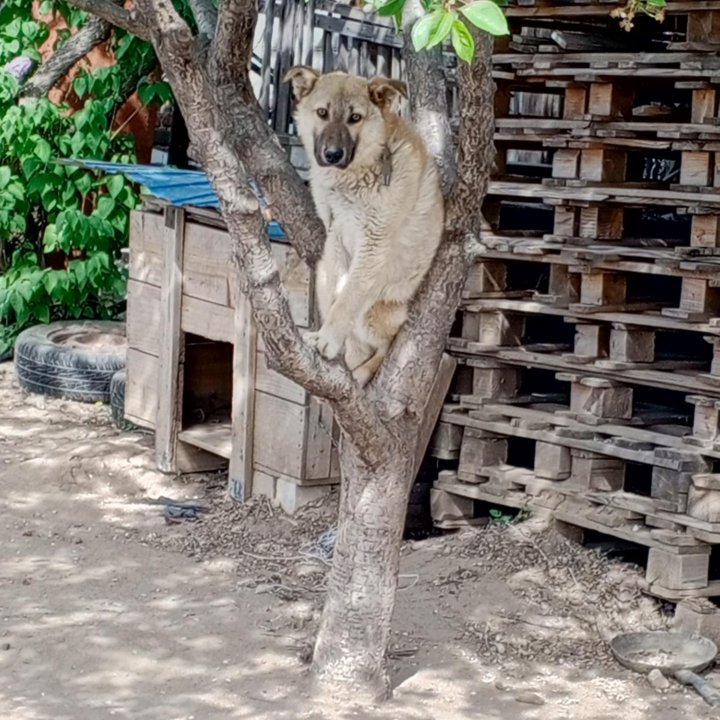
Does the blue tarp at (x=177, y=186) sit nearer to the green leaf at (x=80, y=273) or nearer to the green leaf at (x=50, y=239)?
the green leaf at (x=80, y=273)

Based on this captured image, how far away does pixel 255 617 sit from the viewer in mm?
6969

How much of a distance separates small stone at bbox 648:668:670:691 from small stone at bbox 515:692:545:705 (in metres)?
0.54

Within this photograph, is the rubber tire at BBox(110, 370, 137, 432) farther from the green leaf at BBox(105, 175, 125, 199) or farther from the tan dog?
the tan dog

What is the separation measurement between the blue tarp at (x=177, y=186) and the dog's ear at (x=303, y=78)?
1.39 metres

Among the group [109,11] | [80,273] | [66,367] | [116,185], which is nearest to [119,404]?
[66,367]

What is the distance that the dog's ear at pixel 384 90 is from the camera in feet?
21.9

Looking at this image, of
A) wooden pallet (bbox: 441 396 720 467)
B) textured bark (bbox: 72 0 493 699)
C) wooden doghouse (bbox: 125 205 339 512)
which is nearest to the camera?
textured bark (bbox: 72 0 493 699)

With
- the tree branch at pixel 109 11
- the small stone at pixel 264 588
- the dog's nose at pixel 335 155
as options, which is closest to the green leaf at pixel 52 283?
the small stone at pixel 264 588

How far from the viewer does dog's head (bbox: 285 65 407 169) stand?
657cm

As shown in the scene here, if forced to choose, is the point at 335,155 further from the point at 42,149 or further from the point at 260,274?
the point at 42,149

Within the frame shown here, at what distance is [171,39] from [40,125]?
22.3 ft

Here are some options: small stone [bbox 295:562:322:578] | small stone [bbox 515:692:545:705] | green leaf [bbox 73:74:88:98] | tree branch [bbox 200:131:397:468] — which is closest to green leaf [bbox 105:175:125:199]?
green leaf [bbox 73:74:88:98]

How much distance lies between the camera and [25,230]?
12227 millimetres

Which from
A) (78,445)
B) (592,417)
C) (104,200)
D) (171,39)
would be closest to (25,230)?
(104,200)
